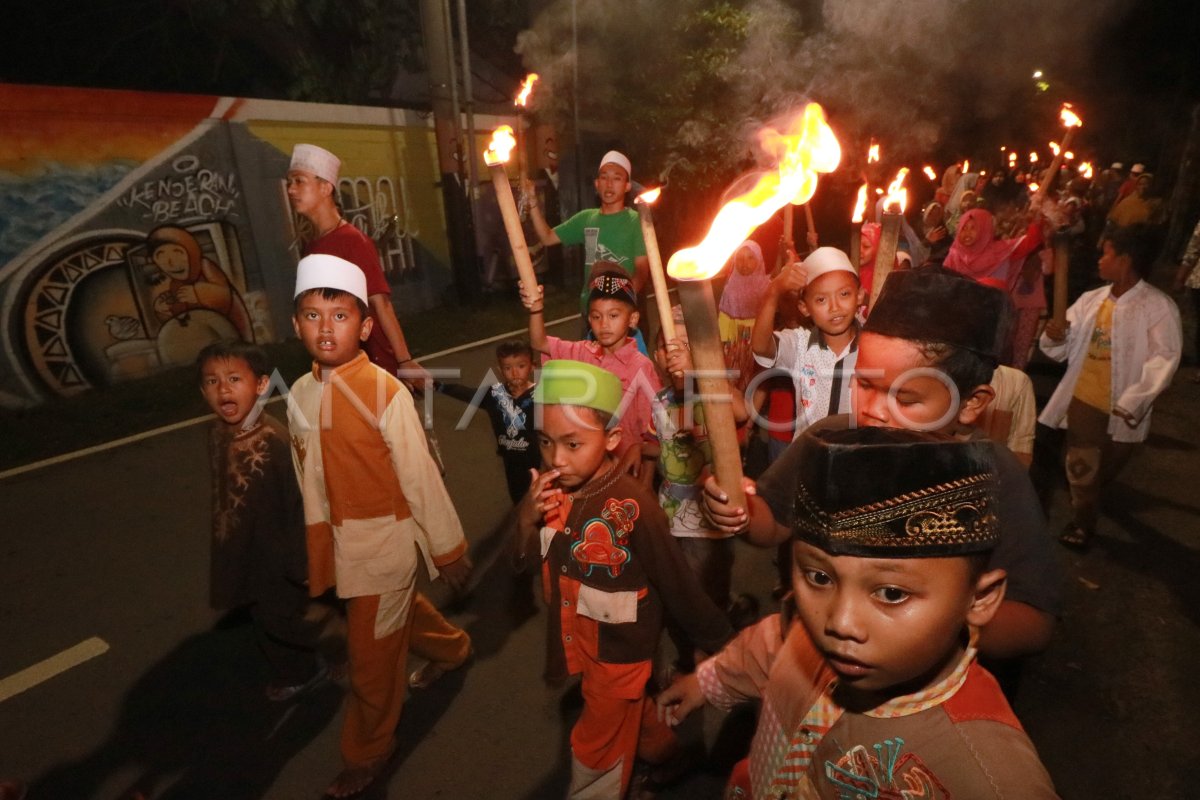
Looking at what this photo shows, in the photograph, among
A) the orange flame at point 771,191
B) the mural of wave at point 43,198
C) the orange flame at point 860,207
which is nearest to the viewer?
the orange flame at point 771,191

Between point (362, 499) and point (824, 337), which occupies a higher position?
point (824, 337)

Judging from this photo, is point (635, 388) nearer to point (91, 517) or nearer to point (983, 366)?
point (983, 366)

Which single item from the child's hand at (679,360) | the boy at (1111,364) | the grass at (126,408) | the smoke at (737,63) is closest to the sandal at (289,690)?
the child's hand at (679,360)

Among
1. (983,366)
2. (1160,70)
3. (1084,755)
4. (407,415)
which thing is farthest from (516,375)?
(1160,70)

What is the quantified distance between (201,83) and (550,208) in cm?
827

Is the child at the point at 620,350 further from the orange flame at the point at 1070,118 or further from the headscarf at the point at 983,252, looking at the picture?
the orange flame at the point at 1070,118

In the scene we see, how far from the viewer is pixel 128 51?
14266mm

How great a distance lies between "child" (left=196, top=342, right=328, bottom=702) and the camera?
11.2ft

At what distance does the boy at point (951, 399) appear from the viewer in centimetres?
195

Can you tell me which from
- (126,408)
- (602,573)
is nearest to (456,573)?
(602,573)

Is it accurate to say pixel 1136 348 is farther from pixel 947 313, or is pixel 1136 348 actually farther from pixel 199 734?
pixel 199 734

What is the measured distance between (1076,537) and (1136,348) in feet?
4.65

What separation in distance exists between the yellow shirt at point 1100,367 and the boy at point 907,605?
13.7ft

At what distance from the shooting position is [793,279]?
375cm
